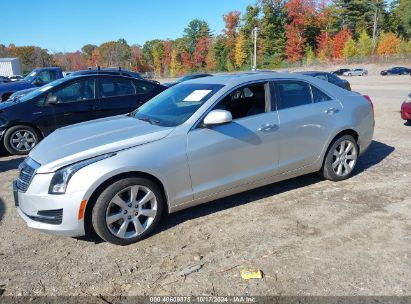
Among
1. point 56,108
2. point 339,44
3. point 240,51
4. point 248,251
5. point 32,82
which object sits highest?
point 339,44

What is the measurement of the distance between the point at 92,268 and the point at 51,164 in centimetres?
105

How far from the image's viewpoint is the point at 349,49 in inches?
2662

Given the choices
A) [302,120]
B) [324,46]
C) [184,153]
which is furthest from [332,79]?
[324,46]

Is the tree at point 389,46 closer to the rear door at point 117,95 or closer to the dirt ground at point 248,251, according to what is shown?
the rear door at point 117,95

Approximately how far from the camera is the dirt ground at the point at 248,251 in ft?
9.76

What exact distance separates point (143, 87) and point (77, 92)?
1.48 m

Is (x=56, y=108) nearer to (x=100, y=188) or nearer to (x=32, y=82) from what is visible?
(x=100, y=188)

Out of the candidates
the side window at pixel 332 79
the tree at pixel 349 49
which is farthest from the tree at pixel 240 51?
the side window at pixel 332 79

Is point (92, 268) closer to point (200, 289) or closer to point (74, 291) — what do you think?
point (74, 291)

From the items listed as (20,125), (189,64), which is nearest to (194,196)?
(20,125)

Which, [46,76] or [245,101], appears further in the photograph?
[46,76]

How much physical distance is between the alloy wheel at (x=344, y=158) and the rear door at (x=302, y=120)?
39 cm

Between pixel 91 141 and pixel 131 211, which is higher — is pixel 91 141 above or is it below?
above

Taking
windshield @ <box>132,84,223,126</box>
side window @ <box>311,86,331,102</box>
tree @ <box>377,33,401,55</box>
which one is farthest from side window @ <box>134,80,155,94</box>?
tree @ <box>377,33,401,55</box>
